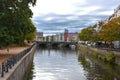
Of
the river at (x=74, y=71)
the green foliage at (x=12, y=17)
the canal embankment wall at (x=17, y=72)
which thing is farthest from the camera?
the green foliage at (x=12, y=17)

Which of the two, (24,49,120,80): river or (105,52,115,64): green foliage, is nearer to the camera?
(24,49,120,80): river

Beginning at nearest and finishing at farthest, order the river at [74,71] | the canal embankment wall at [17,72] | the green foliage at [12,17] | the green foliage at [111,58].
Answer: the canal embankment wall at [17,72] < the river at [74,71] < the green foliage at [12,17] < the green foliage at [111,58]

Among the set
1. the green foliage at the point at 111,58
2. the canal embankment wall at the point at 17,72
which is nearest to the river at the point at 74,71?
the green foliage at the point at 111,58

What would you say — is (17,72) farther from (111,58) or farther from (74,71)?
(111,58)

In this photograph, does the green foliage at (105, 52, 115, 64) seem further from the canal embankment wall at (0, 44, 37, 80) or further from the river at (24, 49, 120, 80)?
the canal embankment wall at (0, 44, 37, 80)

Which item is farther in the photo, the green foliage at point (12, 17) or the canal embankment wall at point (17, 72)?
the green foliage at point (12, 17)

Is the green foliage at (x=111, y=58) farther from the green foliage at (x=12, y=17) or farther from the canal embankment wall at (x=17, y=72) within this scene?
the canal embankment wall at (x=17, y=72)

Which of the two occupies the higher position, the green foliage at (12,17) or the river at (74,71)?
the green foliage at (12,17)

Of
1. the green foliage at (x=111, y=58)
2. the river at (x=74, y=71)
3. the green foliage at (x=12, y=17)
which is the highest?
the green foliage at (x=12, y=17)

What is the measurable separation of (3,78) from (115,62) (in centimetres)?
4251

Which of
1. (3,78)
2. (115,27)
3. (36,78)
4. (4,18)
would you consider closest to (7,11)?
(4,18)

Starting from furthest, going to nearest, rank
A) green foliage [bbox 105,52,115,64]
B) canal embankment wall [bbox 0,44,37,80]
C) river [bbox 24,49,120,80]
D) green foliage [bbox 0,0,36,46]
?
green foliage [bbox 105,52,115,64]
green foliage [bbox 0,0,36,46]
river [bbox 24,49,120,80]
canal embankment wall [bbox 0,44,37,80]

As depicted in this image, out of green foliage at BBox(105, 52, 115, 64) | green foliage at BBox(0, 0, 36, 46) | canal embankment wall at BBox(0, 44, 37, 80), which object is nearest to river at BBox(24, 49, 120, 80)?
green foliage at BBox(105, 52, 115, 64)

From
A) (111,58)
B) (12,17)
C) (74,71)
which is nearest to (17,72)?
(12,17)
